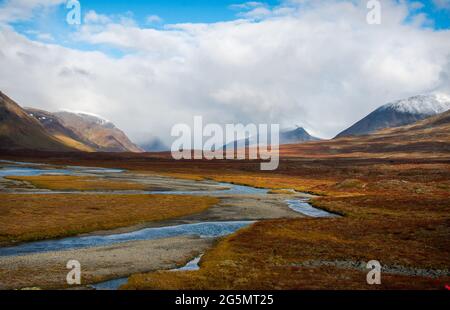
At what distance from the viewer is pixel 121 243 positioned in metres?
42.1

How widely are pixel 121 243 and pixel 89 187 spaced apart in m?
56.0

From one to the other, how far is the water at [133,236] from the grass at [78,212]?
8.29 ft

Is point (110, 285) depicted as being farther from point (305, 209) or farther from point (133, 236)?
Answer: point (305, 209)

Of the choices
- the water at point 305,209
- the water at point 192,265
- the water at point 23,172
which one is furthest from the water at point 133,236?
the water at point 23,172

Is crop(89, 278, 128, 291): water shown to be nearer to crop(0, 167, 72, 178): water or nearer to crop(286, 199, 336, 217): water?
crop(286, 199, 336, 217): water

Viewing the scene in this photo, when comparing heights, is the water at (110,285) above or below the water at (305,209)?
above

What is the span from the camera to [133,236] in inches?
1837

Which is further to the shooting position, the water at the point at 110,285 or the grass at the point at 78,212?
the grass at the point at 78,212

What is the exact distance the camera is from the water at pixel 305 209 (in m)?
67.9

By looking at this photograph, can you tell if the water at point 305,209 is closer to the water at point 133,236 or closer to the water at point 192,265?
the water at point 133,236

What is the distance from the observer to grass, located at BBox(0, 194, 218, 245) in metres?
45.8

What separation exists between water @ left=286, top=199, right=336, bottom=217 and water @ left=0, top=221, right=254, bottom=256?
14.5 metres
